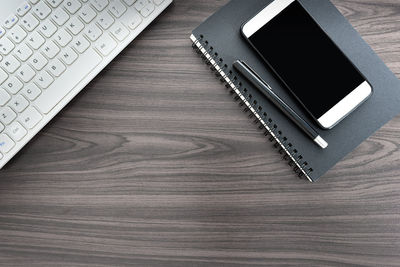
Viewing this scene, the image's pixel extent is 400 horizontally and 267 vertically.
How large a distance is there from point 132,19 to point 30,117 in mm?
208

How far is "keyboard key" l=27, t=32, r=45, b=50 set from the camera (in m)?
0.61

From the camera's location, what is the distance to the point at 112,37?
0.63 meters

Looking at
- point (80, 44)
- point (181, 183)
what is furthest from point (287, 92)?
point (80, 44)

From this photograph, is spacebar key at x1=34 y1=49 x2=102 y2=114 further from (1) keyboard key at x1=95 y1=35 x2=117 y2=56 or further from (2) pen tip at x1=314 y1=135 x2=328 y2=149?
(2) pen tip at x1=314 y1=135 x2=328 y2=149

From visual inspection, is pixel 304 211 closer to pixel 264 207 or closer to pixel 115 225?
pixel 264 207

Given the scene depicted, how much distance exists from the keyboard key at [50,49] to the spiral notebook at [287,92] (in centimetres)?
21

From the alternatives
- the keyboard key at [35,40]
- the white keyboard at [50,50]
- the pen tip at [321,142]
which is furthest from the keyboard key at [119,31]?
the pen tip at [321,142]

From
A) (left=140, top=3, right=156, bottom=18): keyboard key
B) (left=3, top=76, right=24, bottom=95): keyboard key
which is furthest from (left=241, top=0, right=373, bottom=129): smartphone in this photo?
(left=3, top=76, right=24, bottom=95): keyboard key

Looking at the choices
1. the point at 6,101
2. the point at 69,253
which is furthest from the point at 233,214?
the point at 6,101

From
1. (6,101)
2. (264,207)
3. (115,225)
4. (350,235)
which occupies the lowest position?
(350,235)

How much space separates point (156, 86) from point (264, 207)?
0.84 feet

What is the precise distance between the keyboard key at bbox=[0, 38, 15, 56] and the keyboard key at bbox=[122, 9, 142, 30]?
0.54 ft

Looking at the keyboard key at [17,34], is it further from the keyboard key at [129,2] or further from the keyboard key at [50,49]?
the keyboard key at [129,2]

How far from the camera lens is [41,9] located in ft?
1.98
